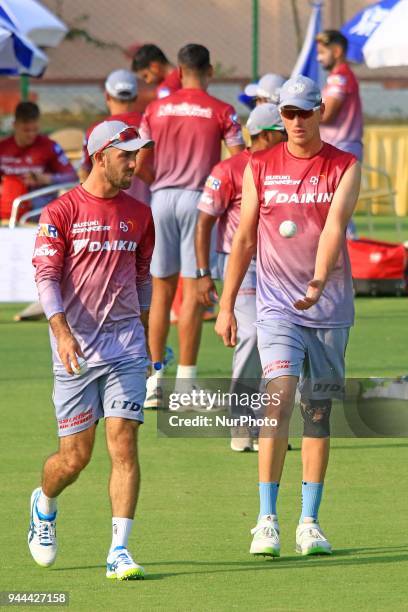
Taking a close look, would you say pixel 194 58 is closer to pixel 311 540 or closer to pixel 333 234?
pixel 333 234

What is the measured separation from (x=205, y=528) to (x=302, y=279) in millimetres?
1226

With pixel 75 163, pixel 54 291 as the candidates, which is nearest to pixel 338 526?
pixel 54 291

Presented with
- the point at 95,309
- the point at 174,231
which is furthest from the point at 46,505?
the point at 174,231

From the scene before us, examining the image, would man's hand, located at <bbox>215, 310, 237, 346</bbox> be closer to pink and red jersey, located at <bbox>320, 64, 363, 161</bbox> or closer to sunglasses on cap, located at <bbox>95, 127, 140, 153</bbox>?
sunglasses on cap, located at <bbox>95, 127, 140, 153</bbox>

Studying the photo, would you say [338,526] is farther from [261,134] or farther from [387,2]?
[387,2]

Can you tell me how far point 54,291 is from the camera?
22.0 feet

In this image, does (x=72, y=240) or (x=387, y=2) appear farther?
(x=387, y=2)

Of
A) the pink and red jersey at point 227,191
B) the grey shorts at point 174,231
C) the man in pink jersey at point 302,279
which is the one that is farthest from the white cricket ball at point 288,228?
the grey shorts at point 174,231

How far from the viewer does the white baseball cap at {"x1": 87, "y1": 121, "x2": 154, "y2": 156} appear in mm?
6832

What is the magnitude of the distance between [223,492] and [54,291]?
2.05 meters

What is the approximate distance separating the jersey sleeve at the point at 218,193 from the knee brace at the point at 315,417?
2.46m

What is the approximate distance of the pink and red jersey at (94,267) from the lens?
22.3ft

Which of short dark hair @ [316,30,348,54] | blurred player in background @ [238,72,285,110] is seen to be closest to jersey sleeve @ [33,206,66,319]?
blurred player in background @ [238,72,285,110]

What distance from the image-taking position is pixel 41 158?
50.9ft
